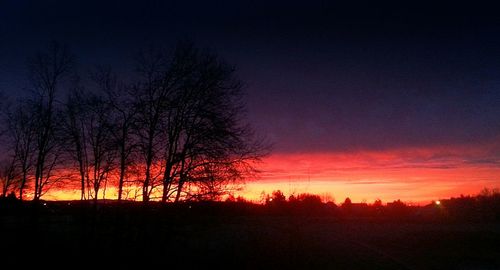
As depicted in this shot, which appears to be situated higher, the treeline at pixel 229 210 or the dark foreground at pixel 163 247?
the treeline at pixel 229 210

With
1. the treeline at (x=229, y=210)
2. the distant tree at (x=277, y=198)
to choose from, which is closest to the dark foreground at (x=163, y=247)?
the treeline at (x=229, y=210)

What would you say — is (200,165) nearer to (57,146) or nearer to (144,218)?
(144,218)

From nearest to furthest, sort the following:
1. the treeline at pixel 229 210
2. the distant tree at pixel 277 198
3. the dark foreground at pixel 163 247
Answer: the dark foreground at pixel 163 247 → the treeline at pixel 229 210 → the distant tree at pixel 277 198

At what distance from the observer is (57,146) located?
33.9 metres

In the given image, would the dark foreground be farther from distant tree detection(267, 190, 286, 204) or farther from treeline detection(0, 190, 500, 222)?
distant tree detection(267, 190, 286, 204)

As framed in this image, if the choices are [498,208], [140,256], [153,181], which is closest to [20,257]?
[140,256]

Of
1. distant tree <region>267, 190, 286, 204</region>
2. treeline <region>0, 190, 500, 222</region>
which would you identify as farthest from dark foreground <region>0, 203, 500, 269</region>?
distant tree <region>267, 190, 286, 204</region>

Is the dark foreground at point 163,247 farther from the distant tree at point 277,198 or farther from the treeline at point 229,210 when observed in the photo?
the distant tree at point 277,198

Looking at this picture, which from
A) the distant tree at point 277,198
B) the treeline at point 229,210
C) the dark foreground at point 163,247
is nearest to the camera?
the dark foreground at point 163,247

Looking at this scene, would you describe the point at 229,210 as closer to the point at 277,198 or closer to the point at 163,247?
the point at 163,247

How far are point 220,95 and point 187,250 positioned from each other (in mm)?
8989

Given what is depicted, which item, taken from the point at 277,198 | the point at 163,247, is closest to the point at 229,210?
the point at 163,247

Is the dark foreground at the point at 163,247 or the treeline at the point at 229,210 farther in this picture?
the treeline at the point at 229,210

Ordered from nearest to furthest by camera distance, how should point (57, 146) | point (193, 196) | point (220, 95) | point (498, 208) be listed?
point (193, 196), point (220, 95), point (57, 146), point (498, 208)
